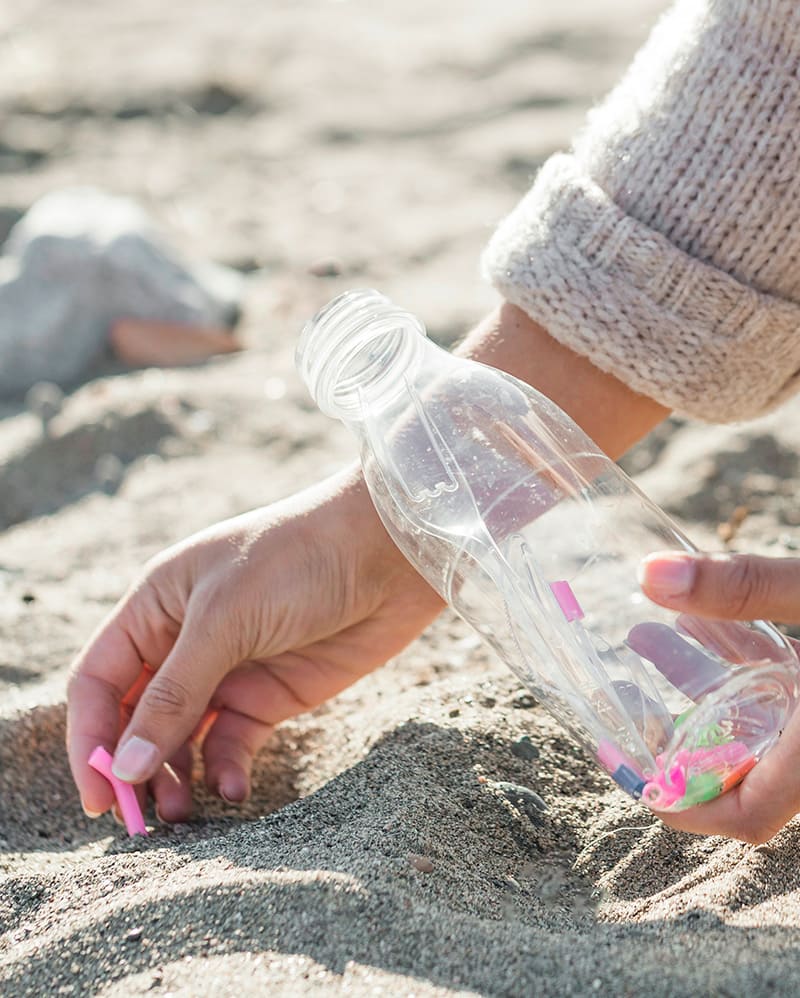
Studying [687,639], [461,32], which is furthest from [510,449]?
[461,32]

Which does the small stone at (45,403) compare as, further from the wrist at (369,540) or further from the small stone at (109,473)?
the wrist at (369,540)

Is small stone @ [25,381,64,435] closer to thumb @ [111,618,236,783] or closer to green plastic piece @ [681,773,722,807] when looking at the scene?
thumb @ [111,618,236,783]

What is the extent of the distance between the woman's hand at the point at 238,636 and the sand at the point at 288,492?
99mm

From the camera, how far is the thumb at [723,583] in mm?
1335

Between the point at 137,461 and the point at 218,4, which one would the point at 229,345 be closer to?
the point at 137,461

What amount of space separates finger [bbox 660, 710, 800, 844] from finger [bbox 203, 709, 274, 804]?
2.34 feet

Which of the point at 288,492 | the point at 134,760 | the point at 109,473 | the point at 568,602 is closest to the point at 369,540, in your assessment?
the point at 568,602

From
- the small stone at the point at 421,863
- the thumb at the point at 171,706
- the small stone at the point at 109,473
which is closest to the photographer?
the small stone at the point at 421,863

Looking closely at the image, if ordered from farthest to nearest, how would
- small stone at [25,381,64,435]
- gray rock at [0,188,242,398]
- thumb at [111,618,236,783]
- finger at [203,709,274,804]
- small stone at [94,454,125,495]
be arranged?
gray rock at [0,188,242,398], small stone at [25,381,64,435], small stone at [94,454,125,495], finger at [203,709,274,804], thumb at [111,618,236,783]

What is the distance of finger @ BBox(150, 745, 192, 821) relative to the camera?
181cm

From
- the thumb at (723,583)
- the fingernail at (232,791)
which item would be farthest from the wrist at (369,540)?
the thumb at (723,583)

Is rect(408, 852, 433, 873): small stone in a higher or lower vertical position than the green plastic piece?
lower

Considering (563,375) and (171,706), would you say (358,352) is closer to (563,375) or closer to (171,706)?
(563,375)

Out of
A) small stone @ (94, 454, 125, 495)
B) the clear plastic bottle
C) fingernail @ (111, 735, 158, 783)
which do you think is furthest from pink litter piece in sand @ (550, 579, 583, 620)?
small stone @ (94, 454, 125, 495)
